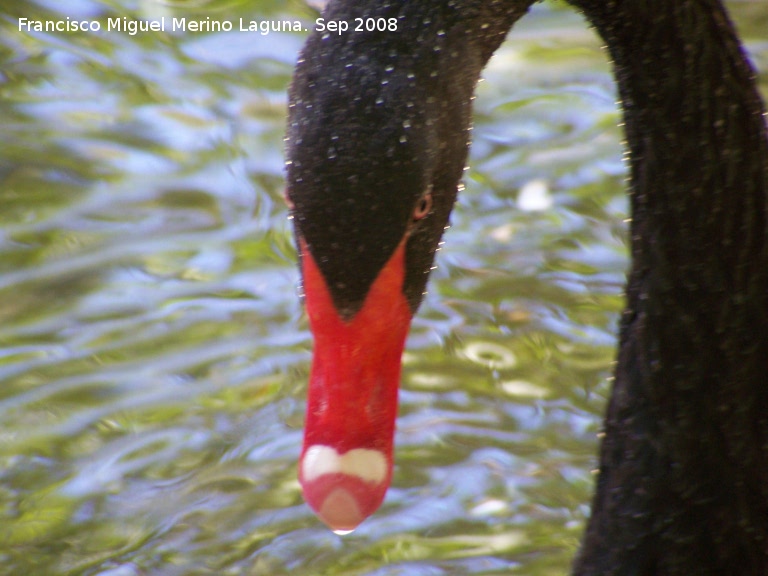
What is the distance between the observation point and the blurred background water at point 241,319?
2234 millimetres

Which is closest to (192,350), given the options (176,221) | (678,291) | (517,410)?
(176,221)

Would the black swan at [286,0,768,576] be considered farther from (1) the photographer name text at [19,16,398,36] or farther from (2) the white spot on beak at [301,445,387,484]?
(1) the photographer name text at [19,16,398,36]

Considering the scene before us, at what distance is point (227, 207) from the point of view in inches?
123

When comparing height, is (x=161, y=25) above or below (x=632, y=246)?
below

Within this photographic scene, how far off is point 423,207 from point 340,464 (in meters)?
0.31

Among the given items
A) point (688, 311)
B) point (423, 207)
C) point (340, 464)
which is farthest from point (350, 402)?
point (688, 311)

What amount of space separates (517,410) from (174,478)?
2.20 feet

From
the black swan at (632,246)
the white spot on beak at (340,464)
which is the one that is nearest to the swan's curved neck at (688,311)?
the black swan at (632,246)

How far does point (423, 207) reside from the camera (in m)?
1.47

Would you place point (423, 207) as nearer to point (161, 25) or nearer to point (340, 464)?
point (340, 464)

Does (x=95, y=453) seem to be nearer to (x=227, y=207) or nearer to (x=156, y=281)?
(x=156, y=281)

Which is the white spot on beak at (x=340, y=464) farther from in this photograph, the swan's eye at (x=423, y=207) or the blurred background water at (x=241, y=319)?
the blurred background water at (x=241, y=319)

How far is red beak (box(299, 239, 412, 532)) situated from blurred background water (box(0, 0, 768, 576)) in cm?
69

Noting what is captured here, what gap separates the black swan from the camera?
139 centimetres
